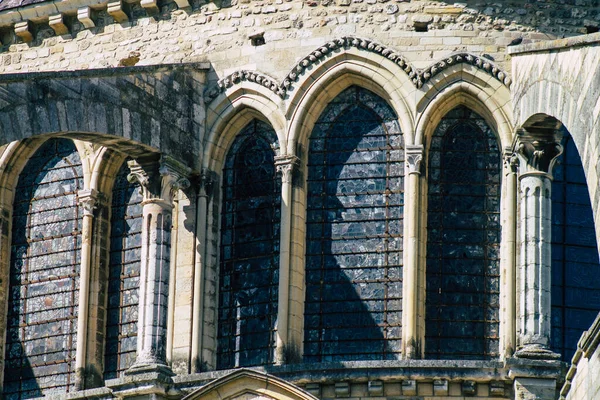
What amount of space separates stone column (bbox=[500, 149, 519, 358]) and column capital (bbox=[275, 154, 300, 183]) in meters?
2.95

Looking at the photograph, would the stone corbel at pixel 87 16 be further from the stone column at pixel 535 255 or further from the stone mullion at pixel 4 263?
the stone column at pixel 535 255

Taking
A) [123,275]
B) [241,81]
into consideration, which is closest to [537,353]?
[241,81]

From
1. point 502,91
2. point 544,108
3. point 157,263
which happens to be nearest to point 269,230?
point 157,263

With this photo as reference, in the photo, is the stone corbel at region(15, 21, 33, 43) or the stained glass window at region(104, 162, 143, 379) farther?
the stone corbel at region(15, 21, 33, 43)

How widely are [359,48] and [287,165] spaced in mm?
1926

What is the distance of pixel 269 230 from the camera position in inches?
1222

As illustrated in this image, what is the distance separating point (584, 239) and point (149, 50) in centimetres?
690

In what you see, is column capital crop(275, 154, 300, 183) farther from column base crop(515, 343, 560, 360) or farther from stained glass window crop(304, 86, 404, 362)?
column base crop(515, 343, 560, 360)

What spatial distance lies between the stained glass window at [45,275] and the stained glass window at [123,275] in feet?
1.89

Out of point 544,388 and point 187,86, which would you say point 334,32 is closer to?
point 187,86

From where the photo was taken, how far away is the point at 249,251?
31.0 m

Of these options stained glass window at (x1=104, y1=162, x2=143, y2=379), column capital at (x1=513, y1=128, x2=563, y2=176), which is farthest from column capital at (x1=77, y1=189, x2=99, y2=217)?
column capital at (x1=513, y1=128, x2=563, y2=176)

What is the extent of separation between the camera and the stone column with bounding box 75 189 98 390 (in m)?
31.3

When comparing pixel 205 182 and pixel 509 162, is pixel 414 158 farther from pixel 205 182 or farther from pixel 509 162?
pixel 205 182
